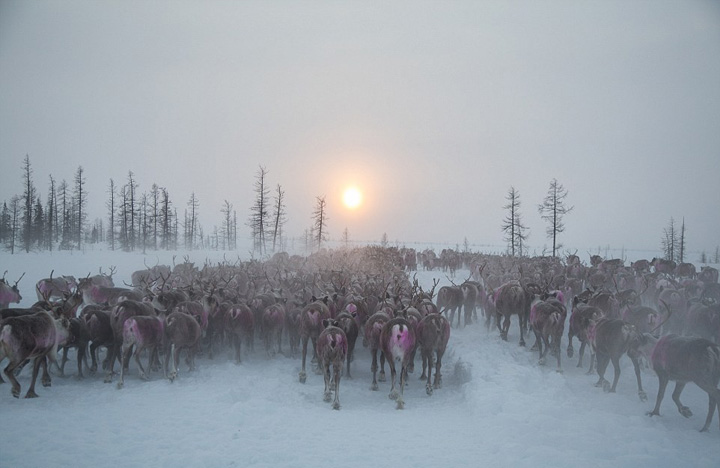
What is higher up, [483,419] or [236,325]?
[236,325]

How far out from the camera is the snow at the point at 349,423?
242 inches

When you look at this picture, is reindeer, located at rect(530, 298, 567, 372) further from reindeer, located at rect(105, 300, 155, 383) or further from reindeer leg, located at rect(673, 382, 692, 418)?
reindeer, located at rect(105, 300, 155, 383)

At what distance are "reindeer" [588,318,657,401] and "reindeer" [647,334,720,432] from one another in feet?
3.50

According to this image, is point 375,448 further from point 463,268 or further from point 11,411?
point 463,268

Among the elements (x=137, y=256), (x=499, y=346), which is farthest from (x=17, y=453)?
(x=137, y=256)

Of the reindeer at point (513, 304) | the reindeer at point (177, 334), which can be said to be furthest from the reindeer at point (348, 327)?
the reindeer at point (513, 304)

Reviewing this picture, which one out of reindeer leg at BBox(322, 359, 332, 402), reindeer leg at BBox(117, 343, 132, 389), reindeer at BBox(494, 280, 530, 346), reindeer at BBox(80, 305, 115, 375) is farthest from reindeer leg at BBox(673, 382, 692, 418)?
reindeer at BBox(80, 305, 115, 375)

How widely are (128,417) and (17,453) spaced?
1.73 m

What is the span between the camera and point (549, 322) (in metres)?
11.1

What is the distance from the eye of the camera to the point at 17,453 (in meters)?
5.86

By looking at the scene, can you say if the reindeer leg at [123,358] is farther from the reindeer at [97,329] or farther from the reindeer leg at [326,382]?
the reindeer leg at [326,382]

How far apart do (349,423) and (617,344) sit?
6587 millimetres

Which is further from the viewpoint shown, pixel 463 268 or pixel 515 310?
pixel 463 268

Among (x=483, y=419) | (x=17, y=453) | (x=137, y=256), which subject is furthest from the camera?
(x=137, y=256)
